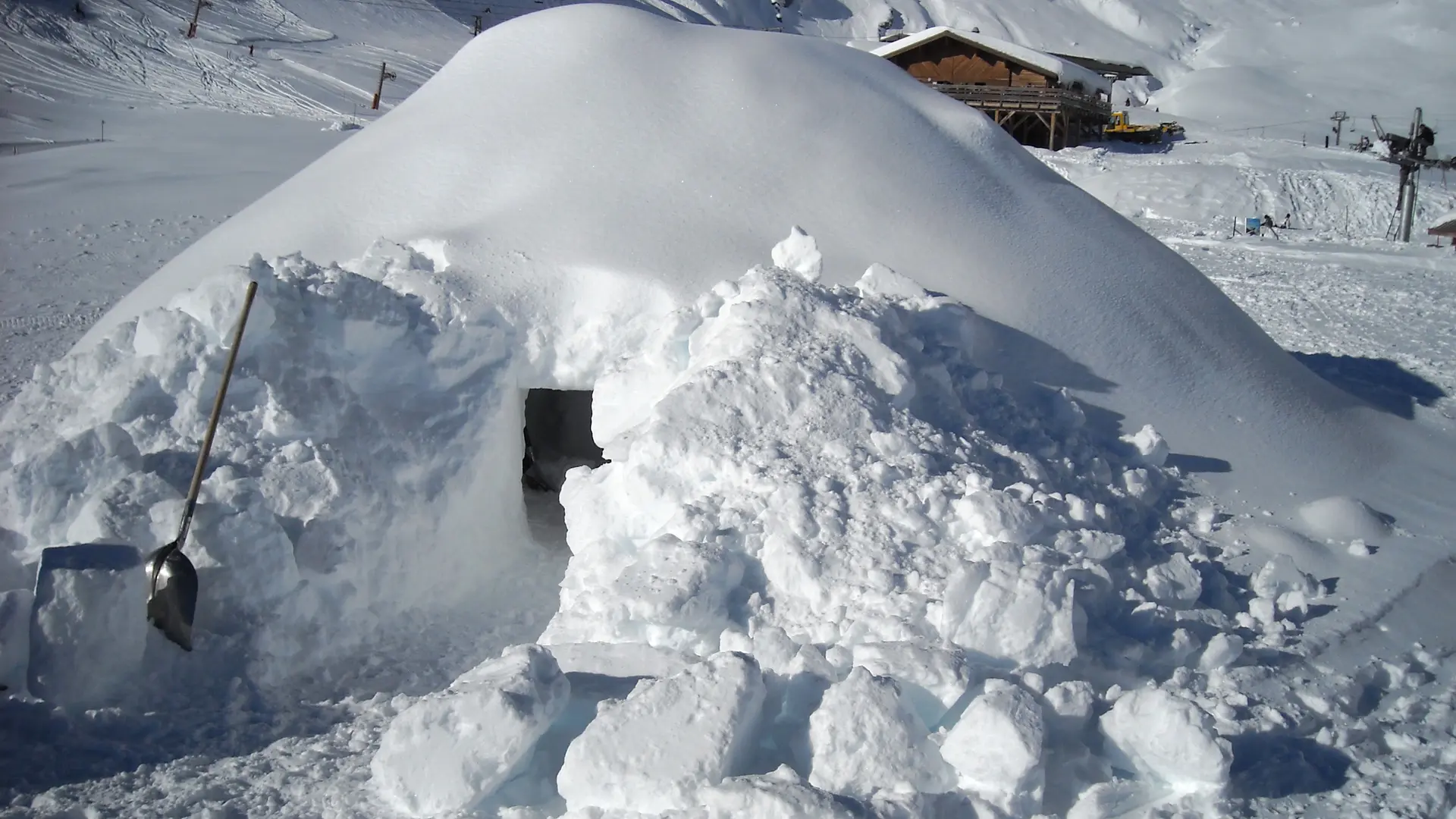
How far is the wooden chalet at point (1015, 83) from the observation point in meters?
23.3

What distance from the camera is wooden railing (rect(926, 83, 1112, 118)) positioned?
23047 mm

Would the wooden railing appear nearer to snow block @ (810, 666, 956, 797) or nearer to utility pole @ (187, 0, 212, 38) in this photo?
utility pole @ (187, 0, 212, 38)

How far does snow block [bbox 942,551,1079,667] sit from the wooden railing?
21.1 meters

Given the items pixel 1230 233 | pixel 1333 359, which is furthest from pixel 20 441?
pixel 1230 233

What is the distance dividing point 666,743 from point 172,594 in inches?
80.1

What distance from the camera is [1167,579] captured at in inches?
159

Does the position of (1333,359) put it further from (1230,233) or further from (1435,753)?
(1230,233)

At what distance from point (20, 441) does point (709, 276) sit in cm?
311

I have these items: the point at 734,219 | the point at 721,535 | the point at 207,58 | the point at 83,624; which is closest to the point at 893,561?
the point at 721,535

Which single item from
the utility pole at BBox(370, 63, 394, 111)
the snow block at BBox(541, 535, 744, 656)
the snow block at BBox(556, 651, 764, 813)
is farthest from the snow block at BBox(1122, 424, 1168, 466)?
the utility pole at BBox(370, 63, 394, 111)

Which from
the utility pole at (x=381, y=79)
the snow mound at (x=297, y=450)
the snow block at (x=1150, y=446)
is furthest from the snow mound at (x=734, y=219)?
the utility pole at (x=381, y=79)

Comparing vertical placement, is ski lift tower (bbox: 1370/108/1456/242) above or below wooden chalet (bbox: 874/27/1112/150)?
below

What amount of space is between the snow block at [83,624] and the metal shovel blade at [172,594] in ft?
0.24

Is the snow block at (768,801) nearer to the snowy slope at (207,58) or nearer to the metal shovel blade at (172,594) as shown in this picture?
the metal shovel blade at (172,594)
